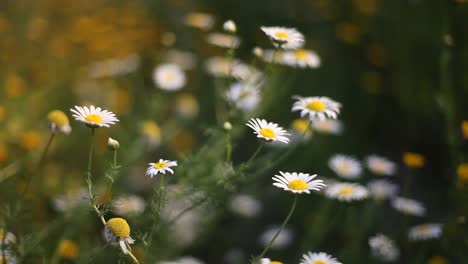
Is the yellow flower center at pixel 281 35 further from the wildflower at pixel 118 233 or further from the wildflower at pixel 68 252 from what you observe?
the wildflower at pixel 68 252

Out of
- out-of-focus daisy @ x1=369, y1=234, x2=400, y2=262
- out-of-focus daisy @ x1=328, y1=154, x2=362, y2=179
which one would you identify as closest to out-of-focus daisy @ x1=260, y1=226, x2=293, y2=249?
out-of-focus daisy @ x1=328, y1=154, x2=362, y2=179

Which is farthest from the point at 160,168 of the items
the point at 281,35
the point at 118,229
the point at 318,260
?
the point at 281,35

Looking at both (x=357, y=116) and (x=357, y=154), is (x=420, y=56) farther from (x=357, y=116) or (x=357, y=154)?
(x=357, y=154)

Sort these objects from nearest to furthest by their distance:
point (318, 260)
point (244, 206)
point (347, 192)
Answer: point (318, 260), point (347, 192), point (244, 206)

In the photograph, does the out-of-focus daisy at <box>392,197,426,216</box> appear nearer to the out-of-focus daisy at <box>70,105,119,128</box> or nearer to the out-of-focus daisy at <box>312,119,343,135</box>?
the out-of-focus daisy at <box>312,119,343,135</box>

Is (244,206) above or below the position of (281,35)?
below

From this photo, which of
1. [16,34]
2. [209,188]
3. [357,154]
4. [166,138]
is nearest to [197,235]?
[209,188]

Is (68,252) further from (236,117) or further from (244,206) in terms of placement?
(244,206)
